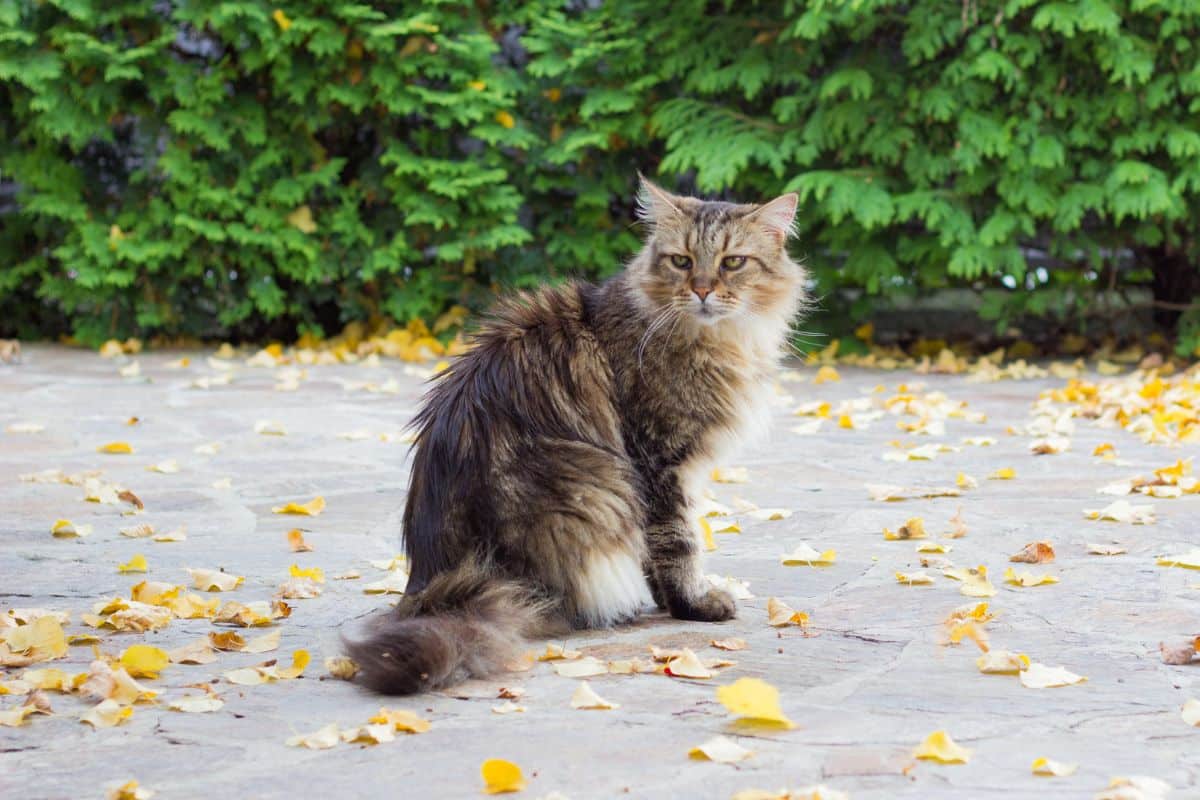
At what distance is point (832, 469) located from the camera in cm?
539

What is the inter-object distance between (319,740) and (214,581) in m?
1.34

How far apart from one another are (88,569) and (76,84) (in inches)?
218

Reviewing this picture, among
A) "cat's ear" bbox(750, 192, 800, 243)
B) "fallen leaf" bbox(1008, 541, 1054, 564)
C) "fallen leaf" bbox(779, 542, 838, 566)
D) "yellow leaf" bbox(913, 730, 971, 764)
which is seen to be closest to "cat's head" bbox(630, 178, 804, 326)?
"cat's ear" bbox(750, 192, 800, 243)

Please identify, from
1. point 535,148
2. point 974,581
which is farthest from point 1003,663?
point 535,148

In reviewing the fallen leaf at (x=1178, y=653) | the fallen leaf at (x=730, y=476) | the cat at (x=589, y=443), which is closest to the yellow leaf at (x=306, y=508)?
the cat at (x=589, y=443)

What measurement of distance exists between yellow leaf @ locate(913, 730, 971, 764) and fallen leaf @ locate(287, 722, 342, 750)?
3.42 feet

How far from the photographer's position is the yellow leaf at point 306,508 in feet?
15.3

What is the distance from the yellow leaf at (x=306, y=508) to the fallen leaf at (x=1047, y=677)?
2.61 meters

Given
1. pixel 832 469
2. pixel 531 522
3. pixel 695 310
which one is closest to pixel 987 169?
pixel 832 469

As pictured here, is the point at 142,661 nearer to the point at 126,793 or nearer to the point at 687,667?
the point at 126,793

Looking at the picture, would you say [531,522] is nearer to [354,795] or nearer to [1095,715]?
[354,795]

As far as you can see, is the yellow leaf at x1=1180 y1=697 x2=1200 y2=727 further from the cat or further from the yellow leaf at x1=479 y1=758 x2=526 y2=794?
the yellow leaf at x1=479 y1=758 x2=526 y2=794

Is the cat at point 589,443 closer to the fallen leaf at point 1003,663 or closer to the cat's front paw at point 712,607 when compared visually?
the cat's front paw at point 712,607

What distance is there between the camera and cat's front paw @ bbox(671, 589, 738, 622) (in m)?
3.38
